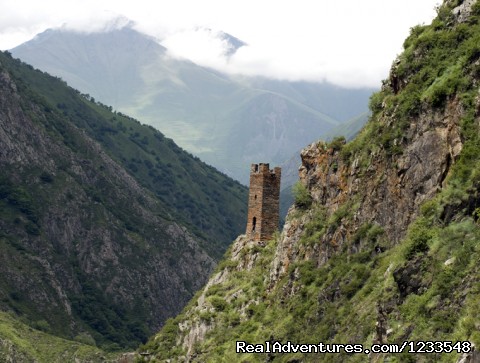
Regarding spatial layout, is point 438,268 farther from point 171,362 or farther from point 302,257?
point 171,362

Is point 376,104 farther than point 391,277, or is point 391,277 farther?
point 376,104

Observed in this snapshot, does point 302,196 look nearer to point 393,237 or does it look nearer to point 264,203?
point 393,237

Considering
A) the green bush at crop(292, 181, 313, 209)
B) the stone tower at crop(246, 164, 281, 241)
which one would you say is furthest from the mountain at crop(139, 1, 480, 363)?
the stone tower at crop(246, 164, 281, 241)

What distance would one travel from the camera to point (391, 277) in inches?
1676

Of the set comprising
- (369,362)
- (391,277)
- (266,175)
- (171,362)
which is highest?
(266,175)

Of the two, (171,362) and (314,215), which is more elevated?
(314,215)

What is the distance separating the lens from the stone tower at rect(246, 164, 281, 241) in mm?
79188

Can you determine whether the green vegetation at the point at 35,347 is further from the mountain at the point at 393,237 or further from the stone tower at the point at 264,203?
the mountain at the point at 393,237

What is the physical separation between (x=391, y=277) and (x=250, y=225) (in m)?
38.7

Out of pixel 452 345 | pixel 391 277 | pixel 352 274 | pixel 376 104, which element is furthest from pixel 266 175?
pixel 452 345

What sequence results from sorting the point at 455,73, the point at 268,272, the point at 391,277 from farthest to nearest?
the point at 268,272, the point at 455,73, the point at 391,277

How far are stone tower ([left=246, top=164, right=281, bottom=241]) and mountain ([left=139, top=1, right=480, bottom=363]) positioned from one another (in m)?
9.79

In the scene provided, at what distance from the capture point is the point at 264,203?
7900 cm

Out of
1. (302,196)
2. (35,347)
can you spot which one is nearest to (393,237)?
(302,196)
